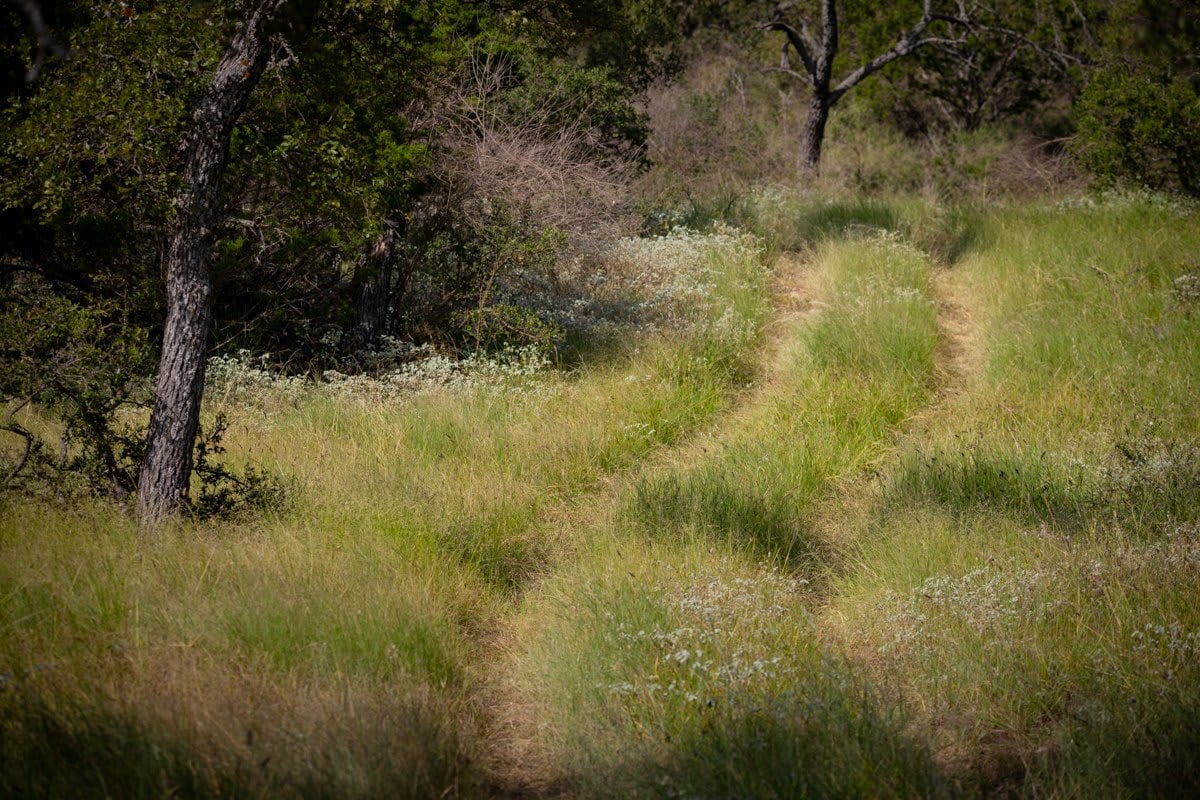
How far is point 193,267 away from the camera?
525 centimetres

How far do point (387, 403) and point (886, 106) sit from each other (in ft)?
47.9

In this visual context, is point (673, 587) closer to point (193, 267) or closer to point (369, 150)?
point (193, 267)

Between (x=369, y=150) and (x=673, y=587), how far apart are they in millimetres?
5222

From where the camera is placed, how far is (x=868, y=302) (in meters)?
9.88

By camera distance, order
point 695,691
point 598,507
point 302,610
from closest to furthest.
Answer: point 695,691, point 302,610, point 598,507

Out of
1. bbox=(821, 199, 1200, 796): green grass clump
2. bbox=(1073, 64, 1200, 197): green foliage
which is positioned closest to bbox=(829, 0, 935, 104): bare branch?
bbox=(1073, 64, 1200, 197): green foliage

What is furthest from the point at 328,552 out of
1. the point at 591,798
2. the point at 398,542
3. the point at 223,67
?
the point at 223,67

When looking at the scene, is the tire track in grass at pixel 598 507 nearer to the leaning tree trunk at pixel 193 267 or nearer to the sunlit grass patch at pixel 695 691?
the sunlit grass patch at pixel 695 691

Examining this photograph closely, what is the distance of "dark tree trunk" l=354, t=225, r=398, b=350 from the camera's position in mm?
9578

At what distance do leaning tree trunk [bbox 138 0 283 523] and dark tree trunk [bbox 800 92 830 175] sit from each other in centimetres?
1158

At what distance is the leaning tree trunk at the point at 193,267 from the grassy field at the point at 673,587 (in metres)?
0.41

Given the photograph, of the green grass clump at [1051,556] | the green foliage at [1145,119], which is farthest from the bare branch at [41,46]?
the green foliage at [1145,119]

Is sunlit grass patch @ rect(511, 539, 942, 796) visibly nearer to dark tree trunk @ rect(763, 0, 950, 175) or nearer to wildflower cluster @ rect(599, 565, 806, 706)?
wildflower cluster @ rect(599, 565, 806, 706)

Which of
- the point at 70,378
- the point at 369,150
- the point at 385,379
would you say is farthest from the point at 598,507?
the point at 369,150
